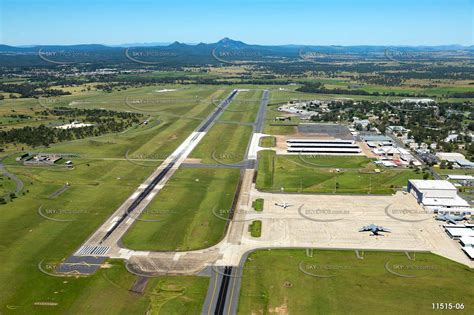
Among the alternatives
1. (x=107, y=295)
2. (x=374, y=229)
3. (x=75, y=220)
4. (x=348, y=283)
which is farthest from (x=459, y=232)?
(x=75, y=220)

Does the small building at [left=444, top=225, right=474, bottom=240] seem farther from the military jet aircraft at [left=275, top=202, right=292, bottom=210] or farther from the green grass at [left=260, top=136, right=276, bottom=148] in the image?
the green grass at [left=260, top=136, right=276, bottom=148]

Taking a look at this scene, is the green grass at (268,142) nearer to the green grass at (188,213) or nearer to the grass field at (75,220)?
the grass field at (75,220)

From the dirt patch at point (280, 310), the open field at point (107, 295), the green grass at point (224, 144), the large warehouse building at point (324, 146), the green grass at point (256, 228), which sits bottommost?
the dirt patch at point (280, 310)

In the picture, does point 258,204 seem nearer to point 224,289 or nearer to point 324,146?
point 224,289

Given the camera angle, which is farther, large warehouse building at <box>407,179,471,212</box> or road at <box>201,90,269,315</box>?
large warehouse building at <box>407,179,471,212</box>

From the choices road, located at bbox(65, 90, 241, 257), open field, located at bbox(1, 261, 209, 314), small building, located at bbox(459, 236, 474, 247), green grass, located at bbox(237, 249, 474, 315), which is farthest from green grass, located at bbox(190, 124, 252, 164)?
small building, located at bbox(459, 236, 474, 247)

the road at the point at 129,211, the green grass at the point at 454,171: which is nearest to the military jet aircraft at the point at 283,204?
the road at the point at 129,211

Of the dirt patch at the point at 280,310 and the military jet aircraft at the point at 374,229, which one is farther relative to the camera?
the military jet aircraft at the point at 374,229
